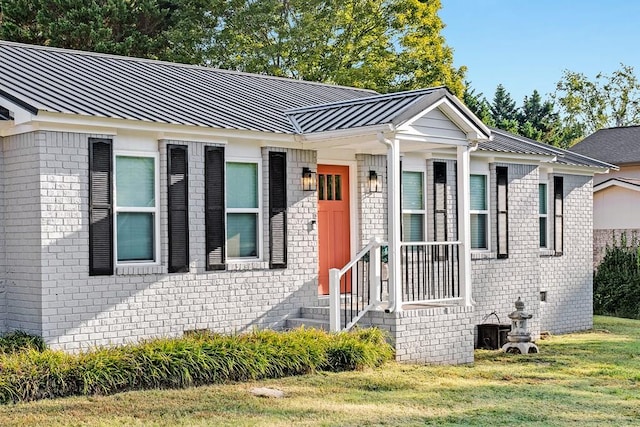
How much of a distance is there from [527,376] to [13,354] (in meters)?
6.65

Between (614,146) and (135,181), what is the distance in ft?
81.8

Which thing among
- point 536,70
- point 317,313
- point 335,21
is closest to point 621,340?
point 317,313

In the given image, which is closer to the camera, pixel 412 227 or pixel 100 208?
pixel 100 208

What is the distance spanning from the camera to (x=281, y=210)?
13.5 meters

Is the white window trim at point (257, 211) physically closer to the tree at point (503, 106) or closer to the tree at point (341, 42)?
the tree at point (341, 42)

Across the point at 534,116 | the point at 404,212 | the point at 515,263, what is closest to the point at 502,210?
the point at 515,263

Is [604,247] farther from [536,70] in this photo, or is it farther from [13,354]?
[536,70]

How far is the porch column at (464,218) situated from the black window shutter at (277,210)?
2.62m

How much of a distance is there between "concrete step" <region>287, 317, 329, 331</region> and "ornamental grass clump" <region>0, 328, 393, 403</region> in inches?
30.8

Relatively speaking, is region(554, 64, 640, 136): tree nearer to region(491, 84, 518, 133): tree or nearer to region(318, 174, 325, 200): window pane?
region(491, 84, 518, 133): tree

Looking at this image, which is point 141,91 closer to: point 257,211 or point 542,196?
point 257,211

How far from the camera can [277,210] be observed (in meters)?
13.4

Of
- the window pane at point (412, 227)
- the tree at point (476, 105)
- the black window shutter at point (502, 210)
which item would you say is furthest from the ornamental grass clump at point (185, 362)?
the tree at point (476, 105)

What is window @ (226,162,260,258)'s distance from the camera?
13062mm
